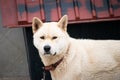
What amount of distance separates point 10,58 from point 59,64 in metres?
4.00

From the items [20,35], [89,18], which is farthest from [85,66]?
[20,35]

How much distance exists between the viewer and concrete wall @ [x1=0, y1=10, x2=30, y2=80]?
10344mm

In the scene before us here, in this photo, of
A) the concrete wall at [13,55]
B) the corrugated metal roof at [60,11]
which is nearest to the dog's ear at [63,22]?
the corrugated metal roof at [60,11]

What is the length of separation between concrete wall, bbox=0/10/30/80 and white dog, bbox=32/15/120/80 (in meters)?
3.70

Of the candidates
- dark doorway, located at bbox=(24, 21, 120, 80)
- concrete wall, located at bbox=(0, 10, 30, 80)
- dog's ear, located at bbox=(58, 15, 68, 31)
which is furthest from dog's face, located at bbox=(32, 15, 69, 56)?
concrete wall, located at bbox=(0, 10, 30, 80)

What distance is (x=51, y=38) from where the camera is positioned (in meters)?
6.32

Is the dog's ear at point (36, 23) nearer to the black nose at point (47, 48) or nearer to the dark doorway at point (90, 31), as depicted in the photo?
the black nose at point (47, 48)

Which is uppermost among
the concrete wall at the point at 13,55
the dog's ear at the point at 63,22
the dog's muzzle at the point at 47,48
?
the dog's ear at the point at 63,22

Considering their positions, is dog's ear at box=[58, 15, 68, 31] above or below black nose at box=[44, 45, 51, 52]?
above

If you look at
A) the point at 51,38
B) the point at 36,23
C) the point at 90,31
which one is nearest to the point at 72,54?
the point at 51,38

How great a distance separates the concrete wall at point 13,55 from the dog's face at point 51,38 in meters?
3.90

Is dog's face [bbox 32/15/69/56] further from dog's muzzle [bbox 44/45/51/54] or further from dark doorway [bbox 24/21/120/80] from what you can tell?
dark doorway [bbox 24/21/120/80]

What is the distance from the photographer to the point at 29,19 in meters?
7.71

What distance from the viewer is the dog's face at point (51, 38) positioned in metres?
6.27
